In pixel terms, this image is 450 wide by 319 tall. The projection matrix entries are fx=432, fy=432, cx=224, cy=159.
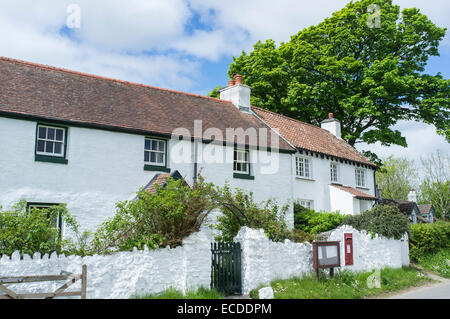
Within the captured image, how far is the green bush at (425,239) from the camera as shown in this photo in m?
20.3

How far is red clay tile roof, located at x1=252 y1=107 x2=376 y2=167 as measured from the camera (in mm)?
23547

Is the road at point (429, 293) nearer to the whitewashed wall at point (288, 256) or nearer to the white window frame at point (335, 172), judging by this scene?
the whitewashed wall at point (288, 256)

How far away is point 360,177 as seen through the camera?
27.4 m

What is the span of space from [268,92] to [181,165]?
17.2 m

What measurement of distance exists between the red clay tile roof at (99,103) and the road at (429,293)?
28.5ft

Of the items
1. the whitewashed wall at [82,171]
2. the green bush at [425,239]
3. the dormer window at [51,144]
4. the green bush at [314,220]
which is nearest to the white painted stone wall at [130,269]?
the whitewashed wall at [82,171]

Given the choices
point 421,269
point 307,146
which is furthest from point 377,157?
point 421,269

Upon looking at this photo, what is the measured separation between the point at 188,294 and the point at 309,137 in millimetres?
16144

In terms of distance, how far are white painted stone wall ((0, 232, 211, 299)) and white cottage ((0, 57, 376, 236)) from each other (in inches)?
A: 182

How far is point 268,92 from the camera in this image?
32875 millimetres

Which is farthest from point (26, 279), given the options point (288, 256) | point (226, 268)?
point (288, 256)

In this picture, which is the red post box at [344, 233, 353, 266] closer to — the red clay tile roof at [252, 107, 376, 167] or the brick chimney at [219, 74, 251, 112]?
the red clay tile roof at [252, 107, 376, 167]

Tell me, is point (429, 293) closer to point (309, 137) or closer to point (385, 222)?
point (385, 222)
